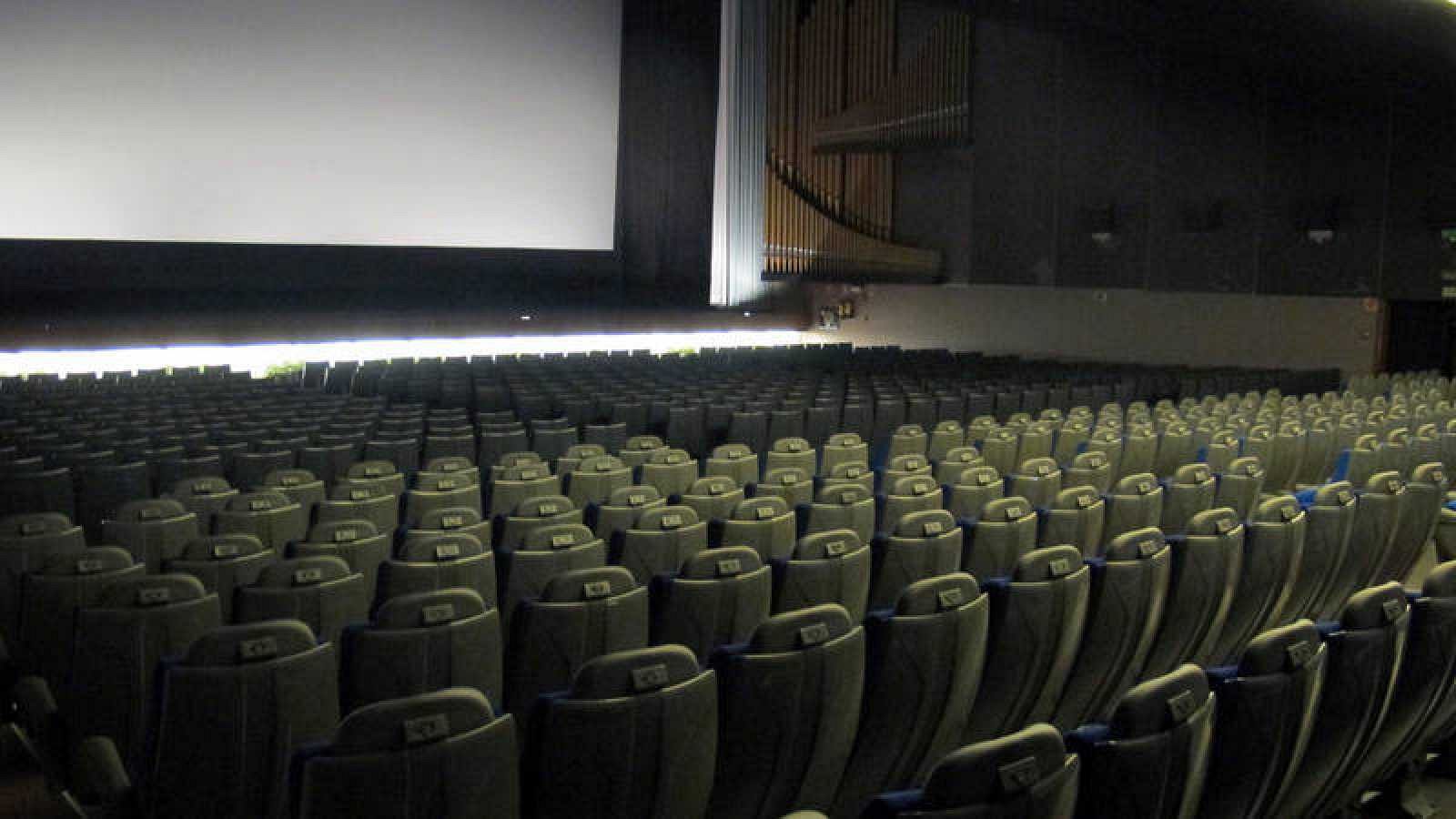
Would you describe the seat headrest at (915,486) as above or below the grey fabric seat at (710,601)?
above

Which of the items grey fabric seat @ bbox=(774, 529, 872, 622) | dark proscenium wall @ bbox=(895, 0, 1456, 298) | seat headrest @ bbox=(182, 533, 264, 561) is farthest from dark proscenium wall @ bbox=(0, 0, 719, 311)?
grey fabric seat @ bbox=(774, 529, 872, 622)

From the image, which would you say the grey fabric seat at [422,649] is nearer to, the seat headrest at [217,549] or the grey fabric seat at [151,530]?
the seat headrest at [217,549]

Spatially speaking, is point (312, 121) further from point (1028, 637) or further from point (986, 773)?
point (986, 773)

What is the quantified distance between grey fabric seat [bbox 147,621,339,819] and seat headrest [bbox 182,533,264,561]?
1.54 m

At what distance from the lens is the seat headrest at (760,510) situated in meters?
5.30

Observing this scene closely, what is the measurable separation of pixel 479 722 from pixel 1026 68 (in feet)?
63.0

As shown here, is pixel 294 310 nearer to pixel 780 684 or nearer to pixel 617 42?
pixel 617 42

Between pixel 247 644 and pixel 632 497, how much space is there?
2937 millimetres

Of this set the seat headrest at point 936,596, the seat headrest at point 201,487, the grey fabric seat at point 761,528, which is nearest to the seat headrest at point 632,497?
the grey fabric seat at point 761,528

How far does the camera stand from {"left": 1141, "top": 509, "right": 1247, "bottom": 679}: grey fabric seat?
4531mm

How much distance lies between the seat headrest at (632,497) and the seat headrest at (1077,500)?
1.94m

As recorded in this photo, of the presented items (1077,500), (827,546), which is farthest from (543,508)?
(1077,500)

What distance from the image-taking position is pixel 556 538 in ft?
15.2

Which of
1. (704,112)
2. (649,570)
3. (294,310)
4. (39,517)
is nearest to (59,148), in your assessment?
(294,310)
